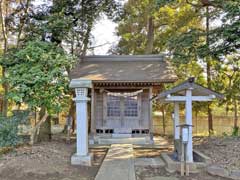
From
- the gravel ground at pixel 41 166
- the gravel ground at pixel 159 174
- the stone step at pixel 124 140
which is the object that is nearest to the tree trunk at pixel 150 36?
the stone step at pixel 124 140

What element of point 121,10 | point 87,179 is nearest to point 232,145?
point 87,179

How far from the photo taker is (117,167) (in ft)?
23.4

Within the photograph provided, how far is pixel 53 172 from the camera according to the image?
6977mm

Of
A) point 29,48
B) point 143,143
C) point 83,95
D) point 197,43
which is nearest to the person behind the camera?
point 83,95

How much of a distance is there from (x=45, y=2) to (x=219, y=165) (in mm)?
9864

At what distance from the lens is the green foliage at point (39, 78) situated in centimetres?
925

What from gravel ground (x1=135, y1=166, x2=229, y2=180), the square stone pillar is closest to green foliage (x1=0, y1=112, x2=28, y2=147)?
the square stone pillar

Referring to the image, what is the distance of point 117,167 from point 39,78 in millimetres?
3890

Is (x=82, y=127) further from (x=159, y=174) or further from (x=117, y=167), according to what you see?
(x=159, y=174)

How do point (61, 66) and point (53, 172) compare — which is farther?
point (61, 66)

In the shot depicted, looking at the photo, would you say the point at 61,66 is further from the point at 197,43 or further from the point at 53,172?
the point at 197,43

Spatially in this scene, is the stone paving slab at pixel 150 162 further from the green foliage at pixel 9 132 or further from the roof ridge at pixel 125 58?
the roof ridge at pixel 125 58

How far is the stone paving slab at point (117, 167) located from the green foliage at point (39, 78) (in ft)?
8.14

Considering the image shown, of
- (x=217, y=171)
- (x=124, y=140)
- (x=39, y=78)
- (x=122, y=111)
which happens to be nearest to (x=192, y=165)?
(x=217, y=171)
